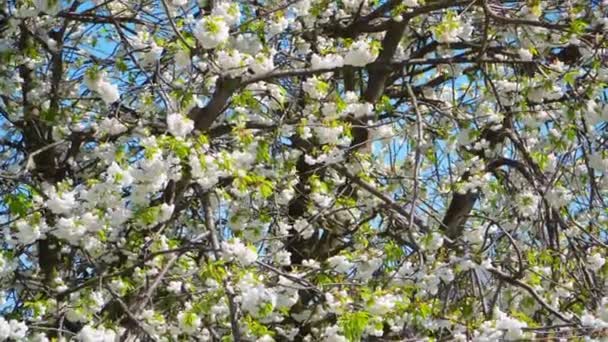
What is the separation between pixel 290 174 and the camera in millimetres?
5535

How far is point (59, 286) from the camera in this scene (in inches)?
206

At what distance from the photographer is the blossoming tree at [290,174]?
4.60 m

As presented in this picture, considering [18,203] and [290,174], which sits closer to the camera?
[18,203]

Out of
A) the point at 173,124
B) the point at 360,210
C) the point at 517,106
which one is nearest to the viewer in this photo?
the point at 173,124

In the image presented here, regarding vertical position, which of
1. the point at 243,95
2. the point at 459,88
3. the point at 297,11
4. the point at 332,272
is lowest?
the point at 332,272

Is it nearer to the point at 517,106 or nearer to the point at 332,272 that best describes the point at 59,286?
the point at 332,272

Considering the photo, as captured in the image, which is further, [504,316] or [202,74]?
[202,74]

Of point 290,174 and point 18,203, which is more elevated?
point 290,174

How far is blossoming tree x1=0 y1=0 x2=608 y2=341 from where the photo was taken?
15.1 feet

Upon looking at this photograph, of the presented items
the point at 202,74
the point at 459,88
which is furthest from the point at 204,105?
the point at 459,88

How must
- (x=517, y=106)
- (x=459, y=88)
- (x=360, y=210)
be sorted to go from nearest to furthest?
(x=517, y=106), (x=360, y=210), (x=459, y=88)

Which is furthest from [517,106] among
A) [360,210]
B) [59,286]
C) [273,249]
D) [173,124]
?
[59,286]

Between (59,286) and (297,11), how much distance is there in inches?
74.7

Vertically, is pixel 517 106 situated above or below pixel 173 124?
above
